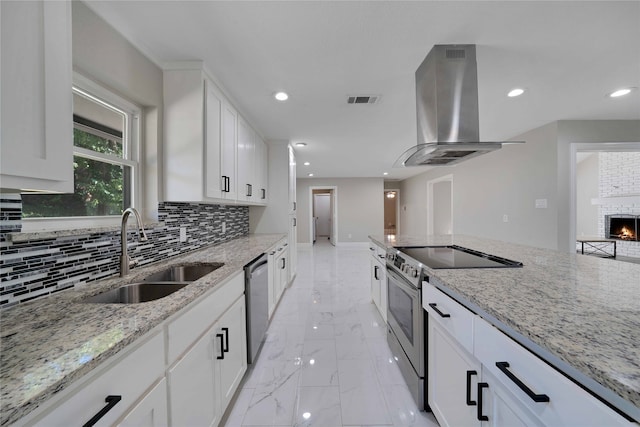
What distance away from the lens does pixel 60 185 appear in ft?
2.59

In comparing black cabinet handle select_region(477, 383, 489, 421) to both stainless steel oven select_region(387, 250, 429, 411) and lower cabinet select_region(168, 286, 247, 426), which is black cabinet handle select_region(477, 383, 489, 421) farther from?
lower cabinet select_region(168, 286, 247, 426)

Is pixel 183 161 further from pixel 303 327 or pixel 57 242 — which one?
pixel 303 327

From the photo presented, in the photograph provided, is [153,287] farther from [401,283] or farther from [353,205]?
[353,205]

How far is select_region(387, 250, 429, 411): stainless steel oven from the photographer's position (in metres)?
1.43

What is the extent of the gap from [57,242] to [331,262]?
500cm

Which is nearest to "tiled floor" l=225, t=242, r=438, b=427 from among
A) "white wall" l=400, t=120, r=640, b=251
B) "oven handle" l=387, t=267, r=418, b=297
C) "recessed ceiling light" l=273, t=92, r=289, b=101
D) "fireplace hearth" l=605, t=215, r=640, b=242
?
"oven handle" l=387, t=267, r=418, b=297

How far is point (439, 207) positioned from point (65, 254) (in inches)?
308

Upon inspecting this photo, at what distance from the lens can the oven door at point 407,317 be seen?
143 cm

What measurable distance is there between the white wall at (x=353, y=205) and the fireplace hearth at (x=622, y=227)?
564cm

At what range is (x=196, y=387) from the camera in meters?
1.07

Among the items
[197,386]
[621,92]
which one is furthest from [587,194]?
[197,386]

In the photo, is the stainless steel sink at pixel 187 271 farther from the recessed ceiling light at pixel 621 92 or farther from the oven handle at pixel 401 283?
the recessed ceiling light at pixel 621 92

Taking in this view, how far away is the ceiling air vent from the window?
1827 mm

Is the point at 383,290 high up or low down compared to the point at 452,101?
down
